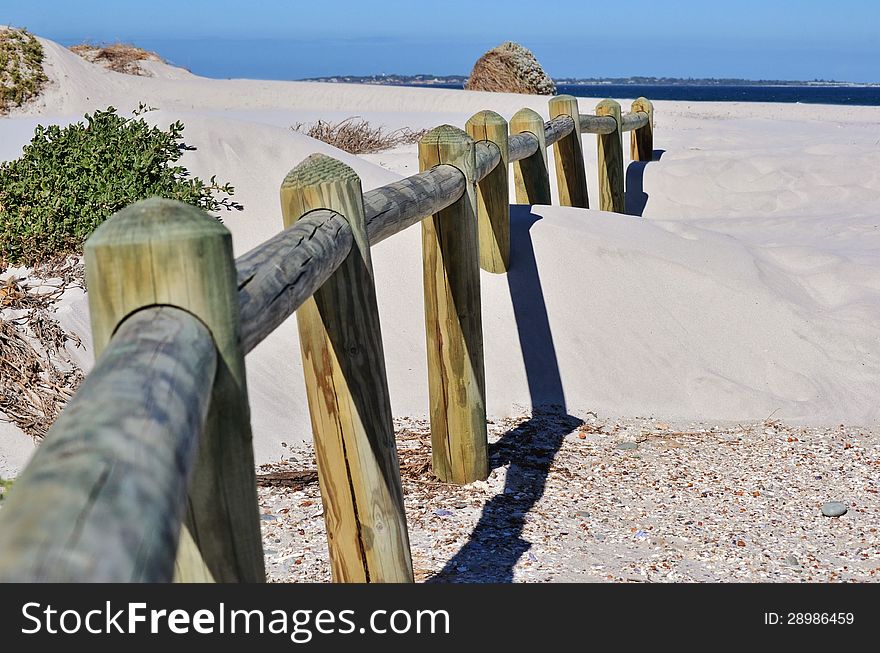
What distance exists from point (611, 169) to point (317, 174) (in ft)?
21.3

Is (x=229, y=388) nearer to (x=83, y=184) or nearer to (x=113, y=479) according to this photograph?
(x=113, y=479)

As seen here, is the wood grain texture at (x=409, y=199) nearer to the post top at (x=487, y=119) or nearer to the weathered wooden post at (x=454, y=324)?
the weathered wooden post at (x=454, y=324)

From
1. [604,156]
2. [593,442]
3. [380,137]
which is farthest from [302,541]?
[380,137]

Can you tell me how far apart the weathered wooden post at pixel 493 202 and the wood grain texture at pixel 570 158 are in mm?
2354

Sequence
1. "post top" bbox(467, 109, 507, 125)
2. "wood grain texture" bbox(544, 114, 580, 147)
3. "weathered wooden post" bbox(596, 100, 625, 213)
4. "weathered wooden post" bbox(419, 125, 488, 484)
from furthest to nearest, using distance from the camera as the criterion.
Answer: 1. "weathered wooden post" bbox(596, 100, 625, 213)
2. "wood grain texture" bbox(544, 114, 580, 147)
3. "post top" bbox(467, 109, 507, 125)
4. "weathered wooden post" bbox(419, 125, 488, 484)

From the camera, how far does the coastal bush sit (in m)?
13.8

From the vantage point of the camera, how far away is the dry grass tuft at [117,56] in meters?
20.4

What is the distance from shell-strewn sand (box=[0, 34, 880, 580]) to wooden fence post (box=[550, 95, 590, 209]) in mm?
1122

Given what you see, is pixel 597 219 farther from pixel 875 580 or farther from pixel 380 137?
pixel 380 137

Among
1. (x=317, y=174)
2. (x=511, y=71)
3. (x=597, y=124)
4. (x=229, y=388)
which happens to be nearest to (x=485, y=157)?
(x=317, y=174)

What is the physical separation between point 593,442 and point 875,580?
1.57 metres

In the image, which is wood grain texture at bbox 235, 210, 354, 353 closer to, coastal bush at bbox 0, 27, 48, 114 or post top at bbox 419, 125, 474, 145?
post top at bbox 419, 125, 474, 145

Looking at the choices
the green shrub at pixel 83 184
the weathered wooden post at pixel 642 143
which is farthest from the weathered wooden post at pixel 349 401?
the weathered wooden post at pixel 642 143

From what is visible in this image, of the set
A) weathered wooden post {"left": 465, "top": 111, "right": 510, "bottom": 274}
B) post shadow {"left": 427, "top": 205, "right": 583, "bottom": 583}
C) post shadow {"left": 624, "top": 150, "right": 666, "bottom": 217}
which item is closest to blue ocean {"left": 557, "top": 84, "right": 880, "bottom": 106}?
post shadow {"left": 624, "top": 150, "right": 666, "bottom": 217}
